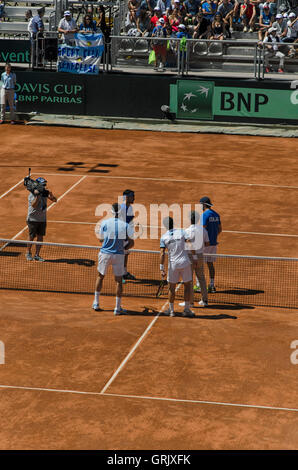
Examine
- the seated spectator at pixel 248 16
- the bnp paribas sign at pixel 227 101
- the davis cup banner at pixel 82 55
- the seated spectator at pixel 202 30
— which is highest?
the seated spectator at pixel 248 16

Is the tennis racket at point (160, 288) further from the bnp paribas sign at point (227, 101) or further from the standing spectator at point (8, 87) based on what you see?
the standing spectator at point (8, 87)

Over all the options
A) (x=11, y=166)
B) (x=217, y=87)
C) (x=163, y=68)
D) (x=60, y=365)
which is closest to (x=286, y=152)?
(x=217, y=87)

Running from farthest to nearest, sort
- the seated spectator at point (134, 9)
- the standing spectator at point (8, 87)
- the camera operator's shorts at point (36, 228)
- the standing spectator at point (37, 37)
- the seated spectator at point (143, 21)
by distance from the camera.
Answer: the seated spectator at point (134, 9), the seated spectator at point (143, 21), the standing spectator at point (37, 37), the standing spectator at point (8, 87), the camera operator's shorts at point (36, 228)

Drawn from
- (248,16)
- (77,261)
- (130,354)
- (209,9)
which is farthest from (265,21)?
(130,354)

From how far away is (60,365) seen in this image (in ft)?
42.5

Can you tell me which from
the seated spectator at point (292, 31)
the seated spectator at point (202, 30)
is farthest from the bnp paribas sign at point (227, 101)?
the seated spectator at point (292, 31)

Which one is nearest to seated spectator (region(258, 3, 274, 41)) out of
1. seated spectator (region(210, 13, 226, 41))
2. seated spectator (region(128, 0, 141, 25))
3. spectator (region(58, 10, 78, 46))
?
seated spectator (region(210, 13, 226, 41))

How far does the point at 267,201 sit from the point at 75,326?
1070 centimetres

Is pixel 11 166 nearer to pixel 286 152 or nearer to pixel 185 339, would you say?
pixel 286 152

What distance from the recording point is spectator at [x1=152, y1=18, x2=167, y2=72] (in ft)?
109

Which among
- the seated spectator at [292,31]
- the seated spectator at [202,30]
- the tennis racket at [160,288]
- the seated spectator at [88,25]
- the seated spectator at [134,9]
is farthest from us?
the seated spectator at [134,9]

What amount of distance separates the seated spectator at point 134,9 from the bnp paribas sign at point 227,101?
5.18 meters

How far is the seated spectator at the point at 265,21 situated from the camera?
35.9 meters

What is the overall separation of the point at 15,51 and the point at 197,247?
22039 mm
